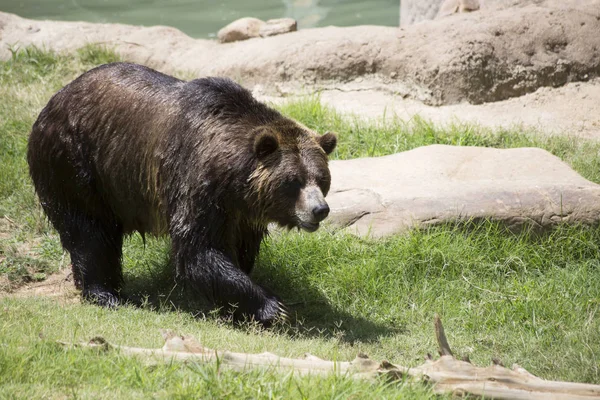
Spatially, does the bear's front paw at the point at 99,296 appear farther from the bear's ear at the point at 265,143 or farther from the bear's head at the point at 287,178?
the bear's ear at the point at 265,143

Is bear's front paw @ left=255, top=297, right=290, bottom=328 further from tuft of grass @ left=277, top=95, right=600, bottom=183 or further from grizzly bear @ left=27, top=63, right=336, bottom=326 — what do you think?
tuft of grass @ left=277, top=95, right=600, bottom=183

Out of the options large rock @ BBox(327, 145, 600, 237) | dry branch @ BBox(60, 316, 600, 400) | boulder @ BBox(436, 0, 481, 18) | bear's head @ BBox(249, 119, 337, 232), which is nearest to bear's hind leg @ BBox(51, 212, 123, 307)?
bear's head @ BBox(249, 119, 337, 232)

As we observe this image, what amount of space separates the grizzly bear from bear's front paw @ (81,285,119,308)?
11mm

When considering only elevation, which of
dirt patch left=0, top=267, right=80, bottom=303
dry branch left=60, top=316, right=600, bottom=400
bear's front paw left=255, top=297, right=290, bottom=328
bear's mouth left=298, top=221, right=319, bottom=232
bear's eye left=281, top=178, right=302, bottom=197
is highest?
bear's eye left=281, top=178, right=302, bottom=197

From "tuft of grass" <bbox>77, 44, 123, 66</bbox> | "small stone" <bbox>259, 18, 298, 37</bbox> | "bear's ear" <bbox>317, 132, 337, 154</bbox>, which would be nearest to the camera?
"bear's ear" <bbox>317, 132, 337, 154</bbox>

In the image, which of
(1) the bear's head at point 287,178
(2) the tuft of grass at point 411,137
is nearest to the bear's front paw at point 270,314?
(1) the bear's head at point 287,178

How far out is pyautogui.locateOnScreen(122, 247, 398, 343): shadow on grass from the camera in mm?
6641

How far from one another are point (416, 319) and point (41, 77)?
756cm

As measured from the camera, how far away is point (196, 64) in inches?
487

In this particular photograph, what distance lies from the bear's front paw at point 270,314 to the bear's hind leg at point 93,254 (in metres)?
1.48

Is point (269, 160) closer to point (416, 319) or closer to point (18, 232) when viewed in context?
point (416, 319)

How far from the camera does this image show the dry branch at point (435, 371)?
14.6 feet

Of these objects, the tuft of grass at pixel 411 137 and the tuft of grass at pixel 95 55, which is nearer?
the tuft of grass at pixel 411 137

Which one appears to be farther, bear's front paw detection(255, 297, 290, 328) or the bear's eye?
bear's front paw detection(255, 297, 290, 328)
